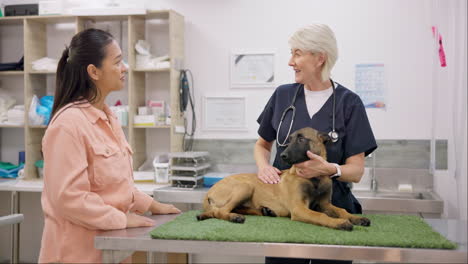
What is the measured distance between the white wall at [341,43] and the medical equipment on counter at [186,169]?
0.49 meters

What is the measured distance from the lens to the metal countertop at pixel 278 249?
1.56 meters

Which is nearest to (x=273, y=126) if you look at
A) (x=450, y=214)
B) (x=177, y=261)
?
(x=450, y=214)

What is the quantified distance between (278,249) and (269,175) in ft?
1.73

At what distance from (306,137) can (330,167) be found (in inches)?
6.1

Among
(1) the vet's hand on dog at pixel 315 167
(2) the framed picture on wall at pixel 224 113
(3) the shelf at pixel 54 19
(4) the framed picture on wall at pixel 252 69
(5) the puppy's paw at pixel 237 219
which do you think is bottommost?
(5) the puppy's paw at pixel 237 219

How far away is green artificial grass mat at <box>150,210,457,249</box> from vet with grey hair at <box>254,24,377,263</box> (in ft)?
0.82

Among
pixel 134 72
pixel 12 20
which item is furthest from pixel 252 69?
pixel 12 20

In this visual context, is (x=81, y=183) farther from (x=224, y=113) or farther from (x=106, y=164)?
(x=224, y=113)

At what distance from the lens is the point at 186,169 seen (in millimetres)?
4176

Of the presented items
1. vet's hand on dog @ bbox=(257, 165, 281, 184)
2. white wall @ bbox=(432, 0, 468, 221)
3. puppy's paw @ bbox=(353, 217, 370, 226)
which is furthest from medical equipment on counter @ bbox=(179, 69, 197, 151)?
puppy's paw @ bbox=(353, 217, 370, 226)

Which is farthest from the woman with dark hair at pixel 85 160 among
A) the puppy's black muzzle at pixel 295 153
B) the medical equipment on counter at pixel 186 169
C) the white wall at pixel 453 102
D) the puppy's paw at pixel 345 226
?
the white wall at pixel 453 102

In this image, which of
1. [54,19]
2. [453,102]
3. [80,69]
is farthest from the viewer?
[54,19]

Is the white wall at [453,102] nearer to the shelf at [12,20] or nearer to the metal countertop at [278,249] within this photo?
the metal countertop at [278,249]

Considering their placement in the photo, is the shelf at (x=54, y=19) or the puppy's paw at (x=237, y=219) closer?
the puppy's paw at (x=237, y=219)
